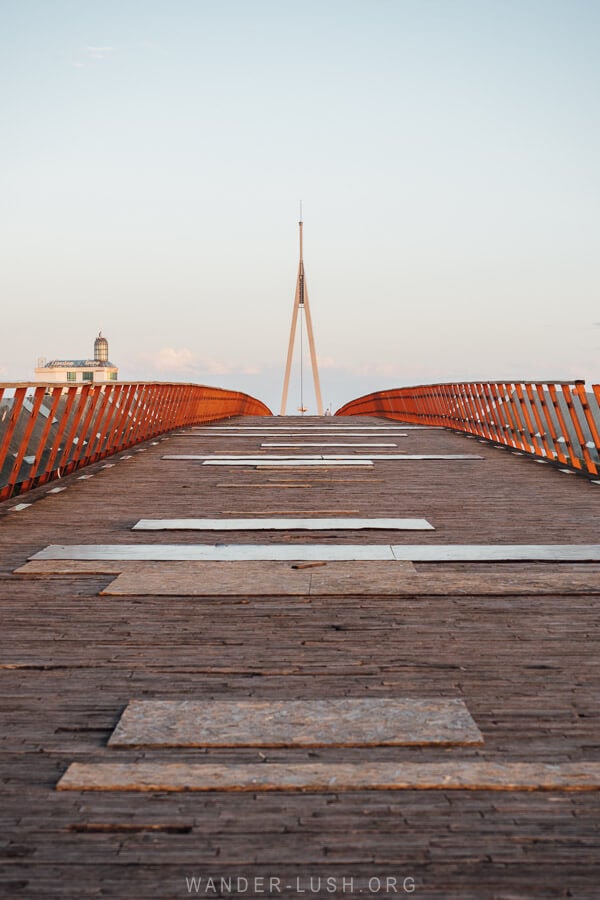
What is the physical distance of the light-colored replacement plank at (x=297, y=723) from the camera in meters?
2.77

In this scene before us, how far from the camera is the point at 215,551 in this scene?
590 cm

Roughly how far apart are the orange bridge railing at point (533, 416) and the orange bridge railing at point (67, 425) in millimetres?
5551

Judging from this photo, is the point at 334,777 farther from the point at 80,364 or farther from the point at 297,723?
the point at 80,364

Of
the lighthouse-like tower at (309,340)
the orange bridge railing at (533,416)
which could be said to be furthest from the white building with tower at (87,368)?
the orange bridge railing at (533,416)

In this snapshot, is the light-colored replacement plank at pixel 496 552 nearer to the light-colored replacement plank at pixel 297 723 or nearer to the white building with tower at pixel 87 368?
the light-colored replacement plank at pixel 297 723

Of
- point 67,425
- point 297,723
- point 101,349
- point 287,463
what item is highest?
point 101,349

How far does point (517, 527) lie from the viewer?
6820 millimetres

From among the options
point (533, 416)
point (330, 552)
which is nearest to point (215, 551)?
point (330, 552)

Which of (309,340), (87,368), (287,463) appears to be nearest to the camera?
(287,463)

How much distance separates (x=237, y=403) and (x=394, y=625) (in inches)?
1279

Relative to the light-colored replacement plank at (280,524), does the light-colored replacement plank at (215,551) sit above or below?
above

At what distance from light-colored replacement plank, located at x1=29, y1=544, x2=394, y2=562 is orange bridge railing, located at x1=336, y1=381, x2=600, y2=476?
484cm

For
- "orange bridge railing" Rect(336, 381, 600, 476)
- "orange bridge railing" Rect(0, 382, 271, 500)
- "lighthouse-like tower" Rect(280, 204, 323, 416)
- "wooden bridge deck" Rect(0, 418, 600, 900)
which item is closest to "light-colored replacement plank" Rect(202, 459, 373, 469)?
"orange bridge railing" Rect(0, 382, 271, 500)

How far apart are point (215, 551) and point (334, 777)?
11.2 ft
